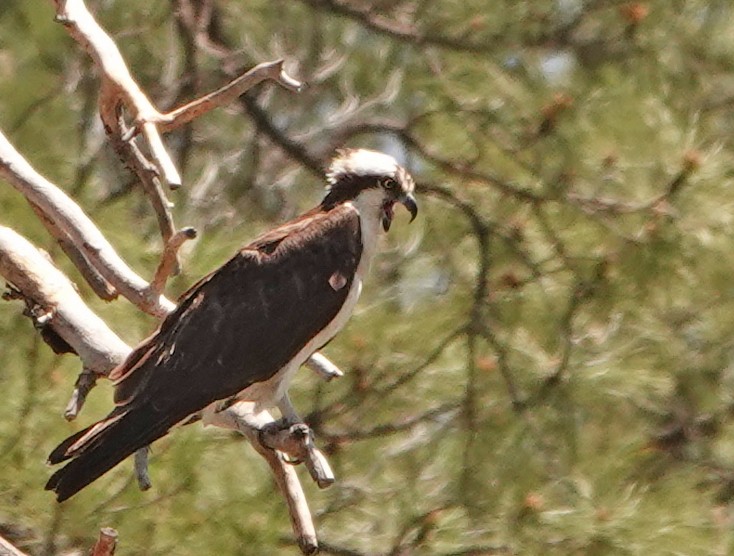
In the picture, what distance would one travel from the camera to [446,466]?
4551 mm

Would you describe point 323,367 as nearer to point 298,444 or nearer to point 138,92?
point 298,444

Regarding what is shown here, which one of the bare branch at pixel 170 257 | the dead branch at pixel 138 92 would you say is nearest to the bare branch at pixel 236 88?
the dead branch at pixel 138 92

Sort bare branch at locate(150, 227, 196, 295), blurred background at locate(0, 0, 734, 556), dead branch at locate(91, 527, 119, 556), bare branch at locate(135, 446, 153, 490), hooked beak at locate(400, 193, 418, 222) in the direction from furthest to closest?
blurred background at locate(0, 0, 734, 556) < hooked beak at locate(400, 193, 418, 222) < bare branch at locate(135, 446, 153, 490) < bare branch at locate(150, 227, 196, 295) < dead branch at locate(91, 527, 119, 556)

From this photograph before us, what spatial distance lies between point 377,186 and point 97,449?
39.4 inches

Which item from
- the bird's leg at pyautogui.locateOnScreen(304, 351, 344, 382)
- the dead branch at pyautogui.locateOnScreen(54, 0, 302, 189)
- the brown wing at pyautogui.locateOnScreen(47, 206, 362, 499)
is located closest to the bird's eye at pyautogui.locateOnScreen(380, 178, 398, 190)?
the brown wing at pyautogui.locateOnScreen(47, 206, 362, 499)

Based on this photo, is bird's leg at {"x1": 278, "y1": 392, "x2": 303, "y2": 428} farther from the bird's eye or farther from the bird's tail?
the bird's eye

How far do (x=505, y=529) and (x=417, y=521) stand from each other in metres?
0.21

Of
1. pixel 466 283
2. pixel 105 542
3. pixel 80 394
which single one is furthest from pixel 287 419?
pixel 466 283

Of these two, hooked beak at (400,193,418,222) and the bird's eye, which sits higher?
the bird's eye

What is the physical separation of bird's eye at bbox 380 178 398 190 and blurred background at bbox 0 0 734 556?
1.59ft

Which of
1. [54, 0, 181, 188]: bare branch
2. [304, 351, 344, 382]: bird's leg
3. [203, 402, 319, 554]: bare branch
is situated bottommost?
[203, 402, 319, 554]: bare branch

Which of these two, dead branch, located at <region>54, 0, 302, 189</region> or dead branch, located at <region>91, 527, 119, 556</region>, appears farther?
dead branch, located at <region>54, 0, 302, 189</region>

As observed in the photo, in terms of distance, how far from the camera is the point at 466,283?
4.86 m

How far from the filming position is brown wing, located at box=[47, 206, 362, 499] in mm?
3172
